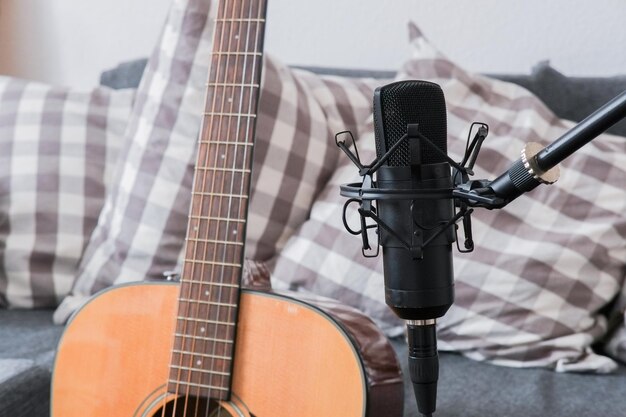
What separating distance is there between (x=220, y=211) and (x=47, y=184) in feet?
2.20

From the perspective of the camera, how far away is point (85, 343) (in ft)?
3.22

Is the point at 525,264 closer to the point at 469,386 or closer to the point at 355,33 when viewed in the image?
the point at 469,386

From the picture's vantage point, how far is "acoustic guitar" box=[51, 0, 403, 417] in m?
0.86

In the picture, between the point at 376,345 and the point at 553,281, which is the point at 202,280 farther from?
the point at 553,281

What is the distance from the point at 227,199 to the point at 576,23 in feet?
3.45

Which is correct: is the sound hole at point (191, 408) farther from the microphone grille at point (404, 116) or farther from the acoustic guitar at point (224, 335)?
the microphone grille at point (404, 116)

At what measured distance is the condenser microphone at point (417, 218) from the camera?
1.97ft

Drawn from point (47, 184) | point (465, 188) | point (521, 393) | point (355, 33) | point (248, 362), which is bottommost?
point (521, 393)

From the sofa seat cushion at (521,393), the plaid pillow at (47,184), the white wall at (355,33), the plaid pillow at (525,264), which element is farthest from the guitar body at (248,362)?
the white wall at (355,33)

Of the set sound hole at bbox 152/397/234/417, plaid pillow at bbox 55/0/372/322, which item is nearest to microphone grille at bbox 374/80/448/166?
sound hole at bbox 152/397/234/417

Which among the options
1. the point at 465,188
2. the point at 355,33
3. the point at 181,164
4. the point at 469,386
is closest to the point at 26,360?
the point at 181,164

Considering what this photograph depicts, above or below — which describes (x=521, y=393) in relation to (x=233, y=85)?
below

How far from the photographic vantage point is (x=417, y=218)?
598 millimetres

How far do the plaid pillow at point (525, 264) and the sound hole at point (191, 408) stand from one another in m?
0.42
